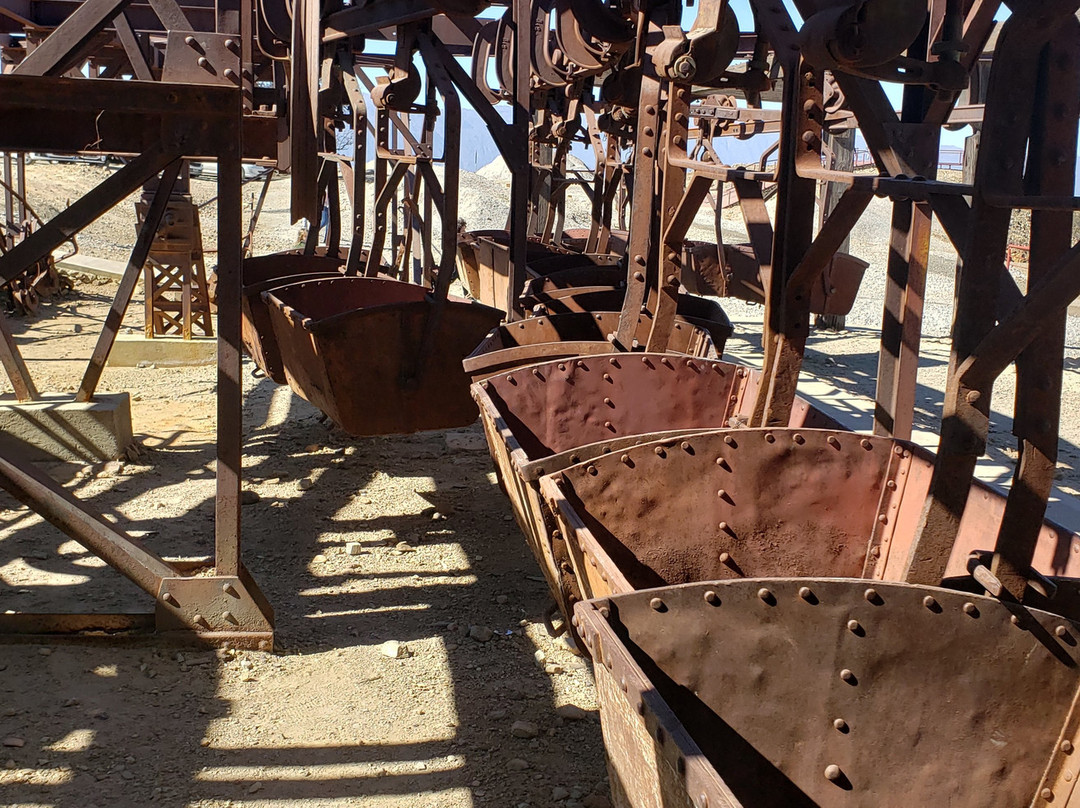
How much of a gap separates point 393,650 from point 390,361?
1948mm

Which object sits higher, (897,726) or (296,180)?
(296,180)

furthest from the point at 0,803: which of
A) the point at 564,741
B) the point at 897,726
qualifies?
the point at 897,726

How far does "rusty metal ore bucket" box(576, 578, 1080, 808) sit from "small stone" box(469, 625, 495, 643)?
7.06 feet

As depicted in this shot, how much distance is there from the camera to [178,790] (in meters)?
3.36

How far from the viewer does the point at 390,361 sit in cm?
579

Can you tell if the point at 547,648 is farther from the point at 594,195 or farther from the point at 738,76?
the point at 594,195

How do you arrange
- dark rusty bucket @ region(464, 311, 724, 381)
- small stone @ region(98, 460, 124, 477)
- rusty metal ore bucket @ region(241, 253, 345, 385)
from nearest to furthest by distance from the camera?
dark rusty bucket @ region(464, 311, 724, 381) < small stone @ region(98, 460, 124, 477) < rusty metal ore bucket @ region(241, 253, 345, 385)

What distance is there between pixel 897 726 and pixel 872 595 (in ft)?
1.18

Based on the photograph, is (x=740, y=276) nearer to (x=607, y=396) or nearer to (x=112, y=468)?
(x=607, y=396)

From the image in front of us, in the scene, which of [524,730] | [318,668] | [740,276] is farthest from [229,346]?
[740,276]

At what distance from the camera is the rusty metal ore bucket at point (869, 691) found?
246cm

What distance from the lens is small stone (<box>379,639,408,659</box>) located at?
4.35m

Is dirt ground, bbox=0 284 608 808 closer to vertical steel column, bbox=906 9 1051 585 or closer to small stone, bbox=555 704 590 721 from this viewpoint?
small stone, bbox=555 704 590 721

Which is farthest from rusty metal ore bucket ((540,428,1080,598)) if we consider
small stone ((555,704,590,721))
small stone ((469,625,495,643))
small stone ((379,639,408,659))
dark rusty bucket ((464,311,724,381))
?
dark rusty bucket ((464,311,724,381))
